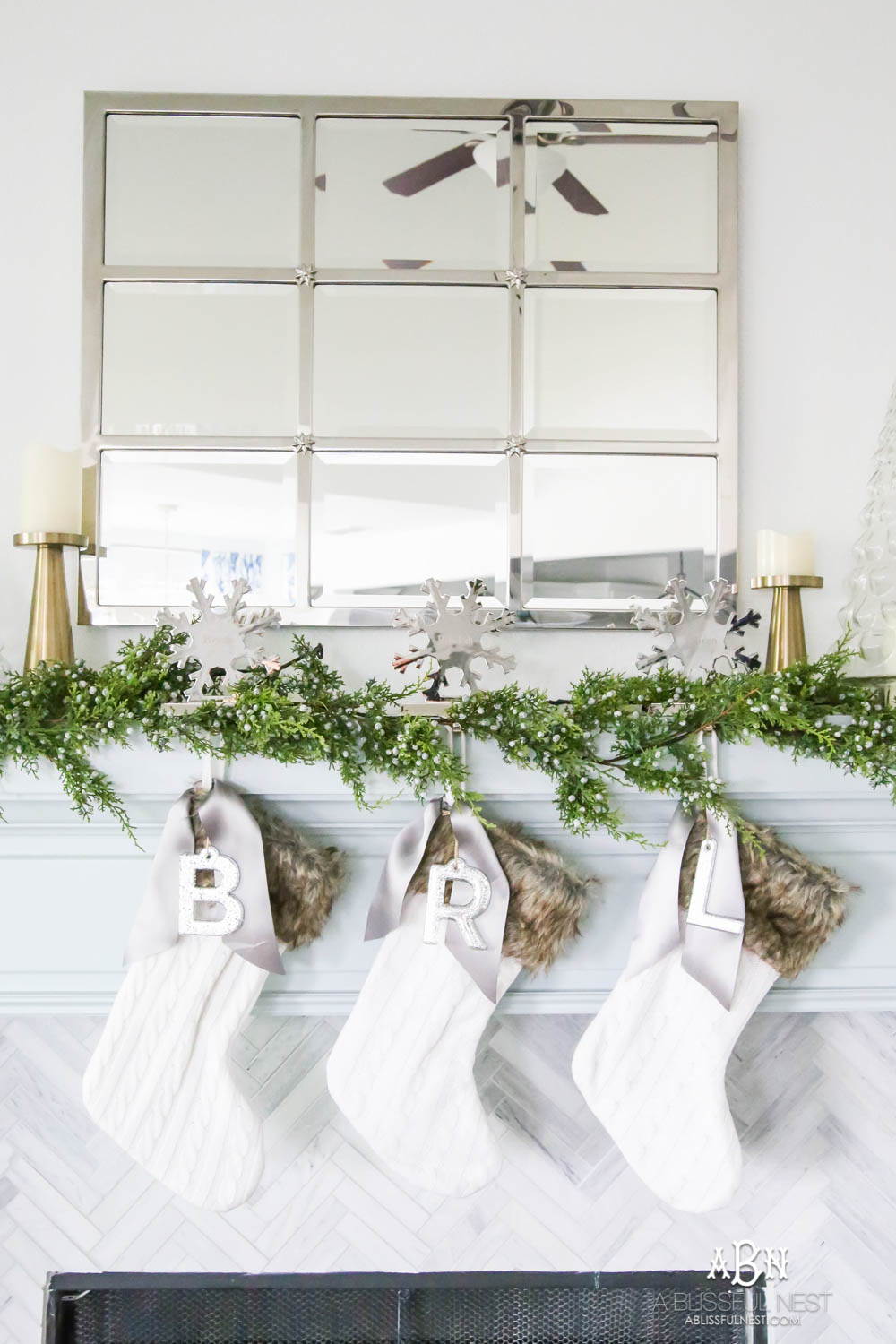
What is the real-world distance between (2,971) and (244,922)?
0.31 m

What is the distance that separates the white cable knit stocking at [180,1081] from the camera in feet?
3.42

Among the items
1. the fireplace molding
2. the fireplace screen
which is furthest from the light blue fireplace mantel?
the fireplace screen

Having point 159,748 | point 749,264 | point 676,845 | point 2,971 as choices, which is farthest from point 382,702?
point 749,264

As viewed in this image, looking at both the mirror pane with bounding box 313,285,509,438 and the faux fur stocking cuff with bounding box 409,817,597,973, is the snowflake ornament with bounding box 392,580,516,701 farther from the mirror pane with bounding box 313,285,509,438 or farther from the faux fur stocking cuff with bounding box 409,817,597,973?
the mirror pane with bounding box 313,285,509,438

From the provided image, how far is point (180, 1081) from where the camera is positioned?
3.48 feet

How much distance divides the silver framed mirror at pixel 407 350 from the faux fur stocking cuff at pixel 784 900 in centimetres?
40

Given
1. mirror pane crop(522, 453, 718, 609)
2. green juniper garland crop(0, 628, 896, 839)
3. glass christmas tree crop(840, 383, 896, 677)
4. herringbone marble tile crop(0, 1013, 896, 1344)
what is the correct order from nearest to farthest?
green juniper garland crop(0, 628, 896, 839) → glass christmas tree crop(840, 383, 896, 677) → herringbone marble tile crop(0, 1013, 896, 1344) → mirror pane crop(522, 453, 718, 609)

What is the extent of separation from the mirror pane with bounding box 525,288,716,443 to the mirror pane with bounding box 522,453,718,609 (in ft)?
0.15

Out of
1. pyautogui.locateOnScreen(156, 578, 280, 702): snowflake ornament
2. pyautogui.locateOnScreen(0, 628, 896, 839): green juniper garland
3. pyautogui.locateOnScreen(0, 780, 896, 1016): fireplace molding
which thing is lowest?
pyautogui.locateOnScreen(0, 780, 896, 1016): fireplace molding

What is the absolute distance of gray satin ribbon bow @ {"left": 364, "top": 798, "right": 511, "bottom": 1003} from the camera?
1062 mm

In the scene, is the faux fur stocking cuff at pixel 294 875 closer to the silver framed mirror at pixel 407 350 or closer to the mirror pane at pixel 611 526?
the silver framed mirror at pixel 407 350

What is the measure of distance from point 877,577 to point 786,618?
12cm

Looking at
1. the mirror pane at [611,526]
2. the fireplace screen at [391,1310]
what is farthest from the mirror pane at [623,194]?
the fireplace screen at [391,1310]

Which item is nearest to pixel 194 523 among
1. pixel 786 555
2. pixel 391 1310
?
pixel 786 555
